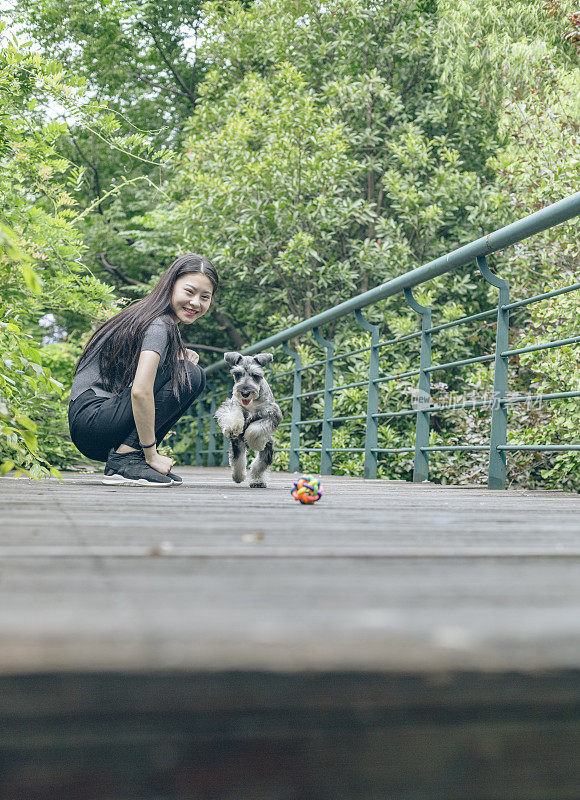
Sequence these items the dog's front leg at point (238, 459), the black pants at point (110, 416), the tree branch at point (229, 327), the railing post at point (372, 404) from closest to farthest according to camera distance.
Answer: the black pants at point (110, 416), the dog's front leg at point (238, 459), the railing post at point (372, 404), the tree branch at point (229, 327)

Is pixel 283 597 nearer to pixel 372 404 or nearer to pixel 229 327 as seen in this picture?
pixel 372 404

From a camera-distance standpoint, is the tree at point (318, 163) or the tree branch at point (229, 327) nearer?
the tree at point (318, 163)

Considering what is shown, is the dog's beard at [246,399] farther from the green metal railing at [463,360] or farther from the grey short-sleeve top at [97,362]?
the green metal railing at [463,360]

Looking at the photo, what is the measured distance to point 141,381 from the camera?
318cm

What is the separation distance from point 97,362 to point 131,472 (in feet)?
2.02

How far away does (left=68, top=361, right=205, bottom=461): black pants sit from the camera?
11.1 ft

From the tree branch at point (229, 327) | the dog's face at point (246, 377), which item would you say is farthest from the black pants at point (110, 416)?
the tree branch at point (229, 327)

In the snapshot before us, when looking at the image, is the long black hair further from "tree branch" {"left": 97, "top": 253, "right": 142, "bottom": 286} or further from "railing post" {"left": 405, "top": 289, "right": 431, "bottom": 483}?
"tree branch" {"left": 97, "top": 253, "right": 142, "bottom": 286}

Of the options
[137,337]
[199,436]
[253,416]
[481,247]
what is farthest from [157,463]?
[199,436]

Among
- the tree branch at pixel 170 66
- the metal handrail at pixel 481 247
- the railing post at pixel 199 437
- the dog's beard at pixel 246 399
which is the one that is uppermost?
the tree branch at pixel 170 66

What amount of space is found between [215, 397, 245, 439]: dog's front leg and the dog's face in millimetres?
46

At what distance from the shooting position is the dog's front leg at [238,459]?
4.09 metres

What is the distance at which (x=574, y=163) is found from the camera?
7.55 m

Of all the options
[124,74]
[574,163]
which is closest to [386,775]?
[574,163]
